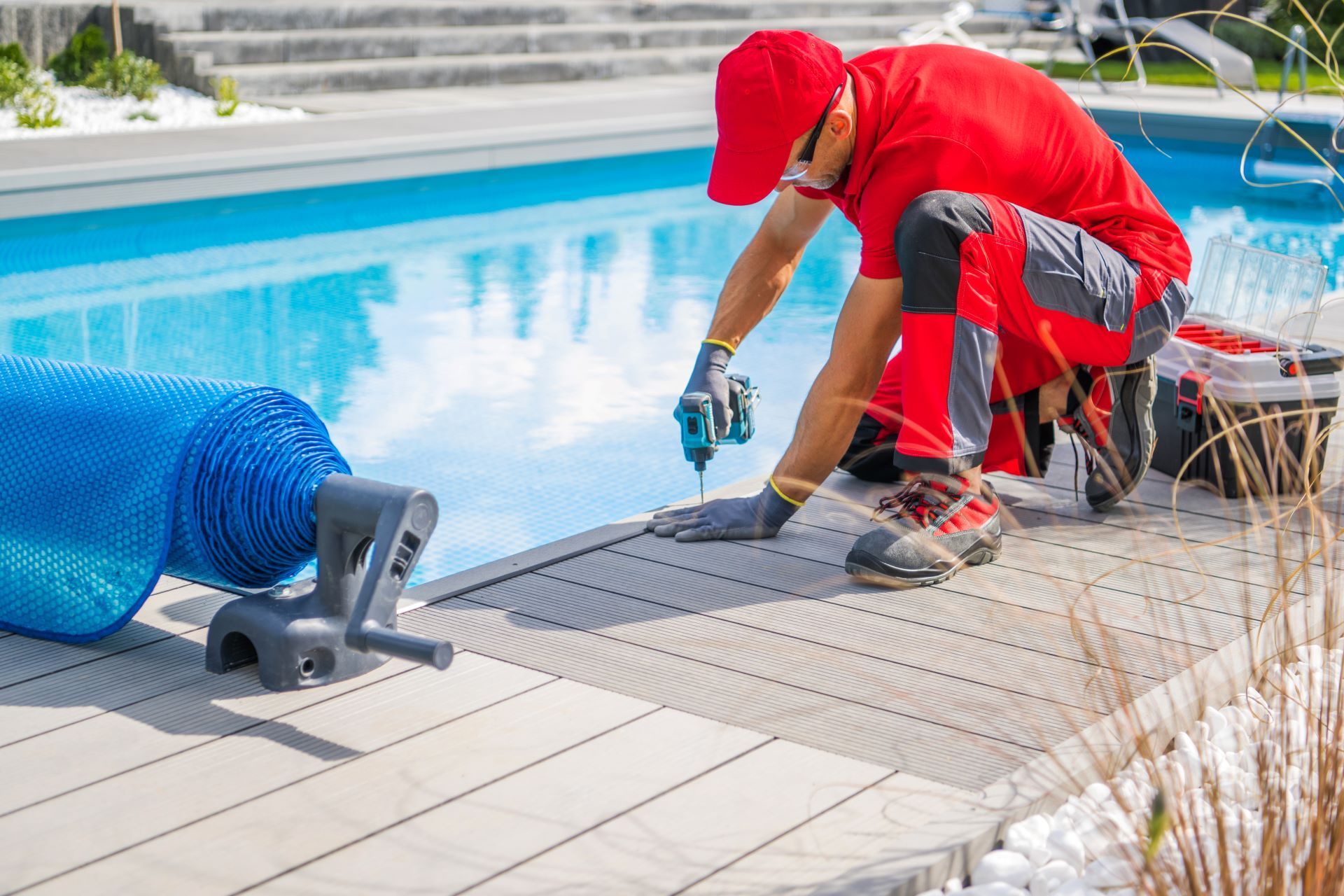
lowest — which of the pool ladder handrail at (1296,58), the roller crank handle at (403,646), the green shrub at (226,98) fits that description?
the roller crank handle at (403,646)

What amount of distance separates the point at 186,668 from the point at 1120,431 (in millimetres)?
1711

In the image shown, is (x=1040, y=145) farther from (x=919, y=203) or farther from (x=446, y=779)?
(x=446, y=779)

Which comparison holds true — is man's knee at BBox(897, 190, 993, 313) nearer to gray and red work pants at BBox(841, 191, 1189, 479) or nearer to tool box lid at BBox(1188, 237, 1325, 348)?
gray and red work pants at BBox(841, 191, 1189, 479)

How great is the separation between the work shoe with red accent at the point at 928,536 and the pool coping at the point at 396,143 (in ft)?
13.3

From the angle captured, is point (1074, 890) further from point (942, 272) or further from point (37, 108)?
point (37, 108)

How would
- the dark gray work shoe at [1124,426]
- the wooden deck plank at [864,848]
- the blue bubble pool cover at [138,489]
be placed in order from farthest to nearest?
1. the dark gray work shoe at [1124,426]
2. the blue bubble pool cover at [138,489]
3. the wooden deck plank at [864,848]

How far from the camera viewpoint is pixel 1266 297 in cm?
539

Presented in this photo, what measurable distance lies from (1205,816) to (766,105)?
1272 millimetres

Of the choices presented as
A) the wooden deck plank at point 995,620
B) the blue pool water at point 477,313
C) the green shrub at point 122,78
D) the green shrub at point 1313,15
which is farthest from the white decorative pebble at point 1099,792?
the green shrub at point 1313,15

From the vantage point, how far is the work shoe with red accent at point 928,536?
235 cm

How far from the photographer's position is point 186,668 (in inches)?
79.4

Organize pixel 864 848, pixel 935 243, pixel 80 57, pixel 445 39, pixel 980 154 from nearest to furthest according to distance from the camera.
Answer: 1. pixel 864 848
2. pixel 935 243
3. pixel 980 154
4. pixel 80 57
5. pixel 445 39

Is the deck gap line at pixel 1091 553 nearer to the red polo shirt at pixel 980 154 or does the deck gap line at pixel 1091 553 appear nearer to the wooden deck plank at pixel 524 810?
the red polo shirt at pixel 980 154

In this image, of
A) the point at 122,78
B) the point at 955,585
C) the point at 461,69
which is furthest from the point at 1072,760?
the point at 461,69
